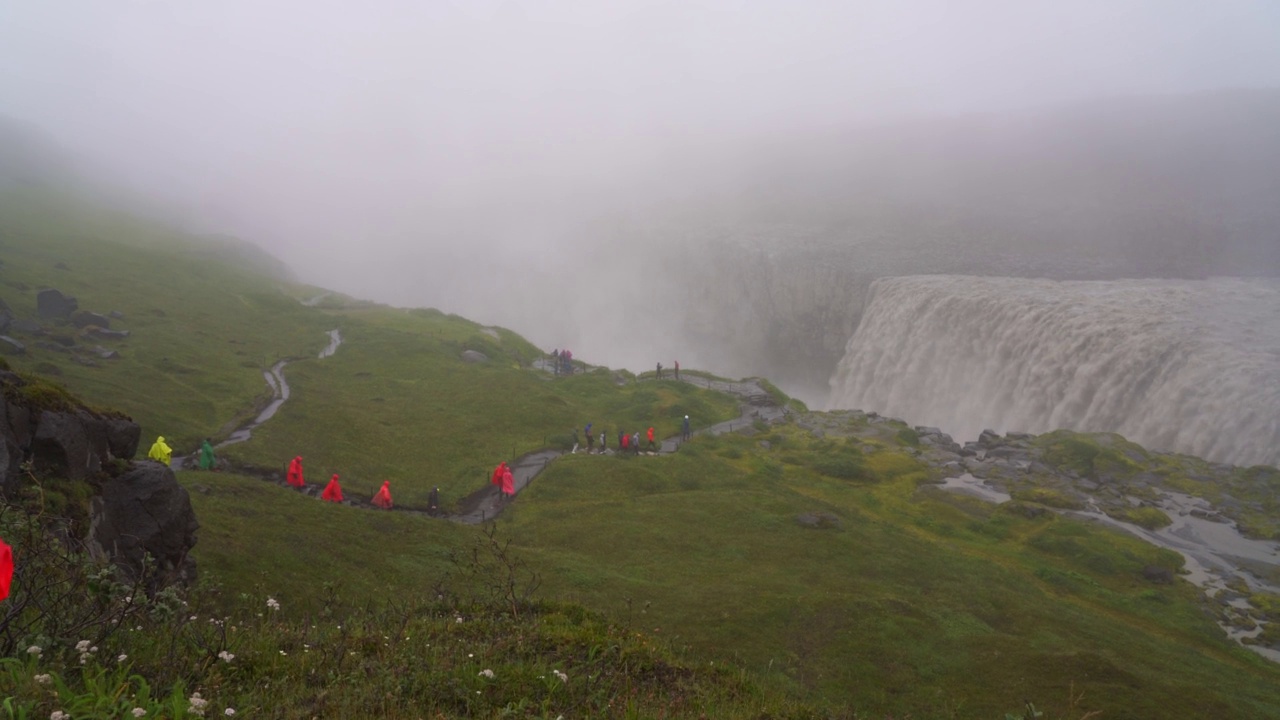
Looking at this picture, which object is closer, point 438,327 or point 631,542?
point 631,542

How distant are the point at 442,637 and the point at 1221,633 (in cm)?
3708

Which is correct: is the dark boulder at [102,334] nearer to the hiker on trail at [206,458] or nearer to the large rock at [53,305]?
Result: the large rock at [53,305]

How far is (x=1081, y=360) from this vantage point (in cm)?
6812

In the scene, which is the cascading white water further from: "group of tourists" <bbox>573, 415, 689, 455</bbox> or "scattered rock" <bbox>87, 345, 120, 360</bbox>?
"scattered rock" <bbox>87, 345, 120, 360</bbox>

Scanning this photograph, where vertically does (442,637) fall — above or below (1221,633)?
above

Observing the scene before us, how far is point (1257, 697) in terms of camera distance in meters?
26.1

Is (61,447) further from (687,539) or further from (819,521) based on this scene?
(819,521)

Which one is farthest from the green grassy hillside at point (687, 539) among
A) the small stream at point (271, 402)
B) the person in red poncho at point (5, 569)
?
the person in red poncho at point (5, 569)

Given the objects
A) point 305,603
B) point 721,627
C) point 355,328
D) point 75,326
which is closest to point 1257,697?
point 721,627

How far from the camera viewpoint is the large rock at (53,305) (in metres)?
60.0

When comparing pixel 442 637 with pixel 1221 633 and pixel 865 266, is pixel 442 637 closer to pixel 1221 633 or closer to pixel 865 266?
pixel 1221 633

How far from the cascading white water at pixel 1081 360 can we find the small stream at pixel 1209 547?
13417 millimetres

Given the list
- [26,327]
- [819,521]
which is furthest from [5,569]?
[26,327]

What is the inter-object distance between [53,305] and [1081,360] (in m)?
90.8
